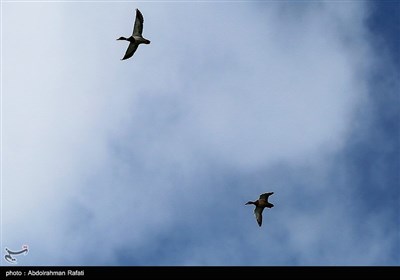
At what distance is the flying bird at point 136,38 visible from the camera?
47444 millimetres

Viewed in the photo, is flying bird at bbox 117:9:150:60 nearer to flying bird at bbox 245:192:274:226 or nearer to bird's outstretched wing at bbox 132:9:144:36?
bird's outstretched wing at bbox 132:9:144:36

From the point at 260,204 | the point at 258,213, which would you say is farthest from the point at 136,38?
the point at 258,213

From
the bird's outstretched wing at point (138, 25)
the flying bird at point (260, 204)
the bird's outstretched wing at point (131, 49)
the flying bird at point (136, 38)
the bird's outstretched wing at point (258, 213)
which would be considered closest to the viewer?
the bird's outstretched wing at point (138, 25)

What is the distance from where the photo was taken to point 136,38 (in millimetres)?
48250

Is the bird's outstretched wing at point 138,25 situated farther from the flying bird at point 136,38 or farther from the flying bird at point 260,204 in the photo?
the flying bird at point 260,204

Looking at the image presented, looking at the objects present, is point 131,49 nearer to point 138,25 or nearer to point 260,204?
point 138,25

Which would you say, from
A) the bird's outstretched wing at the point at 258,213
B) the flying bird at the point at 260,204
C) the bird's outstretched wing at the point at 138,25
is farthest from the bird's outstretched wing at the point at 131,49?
the bird's outstretched wing at the point at 258,213

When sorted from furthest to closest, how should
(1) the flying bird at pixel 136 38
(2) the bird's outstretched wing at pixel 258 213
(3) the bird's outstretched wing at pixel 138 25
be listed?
(2) the bird's outstretched wing at pixel 258 213, (1) the flying bird at pixel 136 38, (3) the bird's outstretched wing at pixel 138 25

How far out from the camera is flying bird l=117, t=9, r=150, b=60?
156 feet
